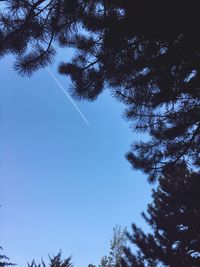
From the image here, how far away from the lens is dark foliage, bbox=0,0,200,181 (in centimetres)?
282

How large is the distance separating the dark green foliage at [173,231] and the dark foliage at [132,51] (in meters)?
5.07

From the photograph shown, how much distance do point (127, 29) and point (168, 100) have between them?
132cm

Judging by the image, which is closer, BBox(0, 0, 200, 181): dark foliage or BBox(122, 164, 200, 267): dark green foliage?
BBox(0, 0, 200, 181): dark foliage

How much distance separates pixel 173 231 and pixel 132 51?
8762mm

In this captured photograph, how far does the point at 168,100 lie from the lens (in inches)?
148

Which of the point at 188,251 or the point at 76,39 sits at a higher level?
the point at 76,39

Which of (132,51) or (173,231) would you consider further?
(173,231)

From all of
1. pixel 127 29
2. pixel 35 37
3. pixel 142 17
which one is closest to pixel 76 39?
pixel 35 37

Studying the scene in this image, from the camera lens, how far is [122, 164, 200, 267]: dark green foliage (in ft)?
30.5

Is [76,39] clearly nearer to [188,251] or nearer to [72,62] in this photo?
[72,62]

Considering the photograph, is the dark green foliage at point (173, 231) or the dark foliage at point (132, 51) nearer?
the dark foliage at point (132, 51)

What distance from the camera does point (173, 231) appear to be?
32.7 feet

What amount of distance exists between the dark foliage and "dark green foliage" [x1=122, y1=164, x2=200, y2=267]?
507 centimetres

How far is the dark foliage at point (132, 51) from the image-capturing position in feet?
9.26
